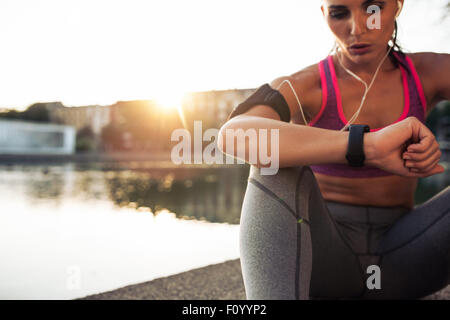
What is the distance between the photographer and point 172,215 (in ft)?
18.7

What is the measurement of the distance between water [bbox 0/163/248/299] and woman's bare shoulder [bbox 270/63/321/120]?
1.85 meters

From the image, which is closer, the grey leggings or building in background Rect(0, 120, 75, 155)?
the grey leggings

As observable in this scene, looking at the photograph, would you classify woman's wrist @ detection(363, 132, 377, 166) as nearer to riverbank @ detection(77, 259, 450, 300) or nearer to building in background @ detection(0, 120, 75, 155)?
riverbank @ detection(77, 259, 450, 300)

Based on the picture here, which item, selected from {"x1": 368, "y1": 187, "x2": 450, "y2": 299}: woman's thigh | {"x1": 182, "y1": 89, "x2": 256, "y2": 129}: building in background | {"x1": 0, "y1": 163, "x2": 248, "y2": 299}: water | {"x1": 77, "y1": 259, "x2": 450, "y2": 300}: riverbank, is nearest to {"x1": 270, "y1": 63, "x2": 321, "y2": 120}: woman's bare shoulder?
{"x1": 368, "y1": 187, "x2": 450, "y2": 299}: woman's thigh

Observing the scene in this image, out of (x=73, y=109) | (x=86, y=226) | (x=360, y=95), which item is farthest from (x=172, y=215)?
(x=73, y=109)

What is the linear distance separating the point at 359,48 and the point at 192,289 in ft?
5.36

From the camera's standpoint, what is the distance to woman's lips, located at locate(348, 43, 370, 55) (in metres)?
1.38

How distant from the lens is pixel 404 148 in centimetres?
115

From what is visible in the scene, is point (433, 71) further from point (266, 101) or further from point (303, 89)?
point (266, 101)

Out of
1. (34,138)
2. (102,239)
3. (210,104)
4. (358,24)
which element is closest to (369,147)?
(358,24)

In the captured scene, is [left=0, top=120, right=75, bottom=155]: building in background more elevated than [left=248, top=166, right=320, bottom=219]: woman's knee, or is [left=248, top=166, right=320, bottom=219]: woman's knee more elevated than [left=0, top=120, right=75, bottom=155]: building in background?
[left=0, top=120, right=75, bottom=155]: building in background

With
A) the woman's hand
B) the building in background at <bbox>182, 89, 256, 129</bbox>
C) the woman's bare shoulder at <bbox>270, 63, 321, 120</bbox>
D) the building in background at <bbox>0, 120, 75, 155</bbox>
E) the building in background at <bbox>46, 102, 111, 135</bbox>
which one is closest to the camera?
A: the woman's hand

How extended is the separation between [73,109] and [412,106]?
5990 centimetres

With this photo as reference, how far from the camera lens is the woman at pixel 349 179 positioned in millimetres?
1122
